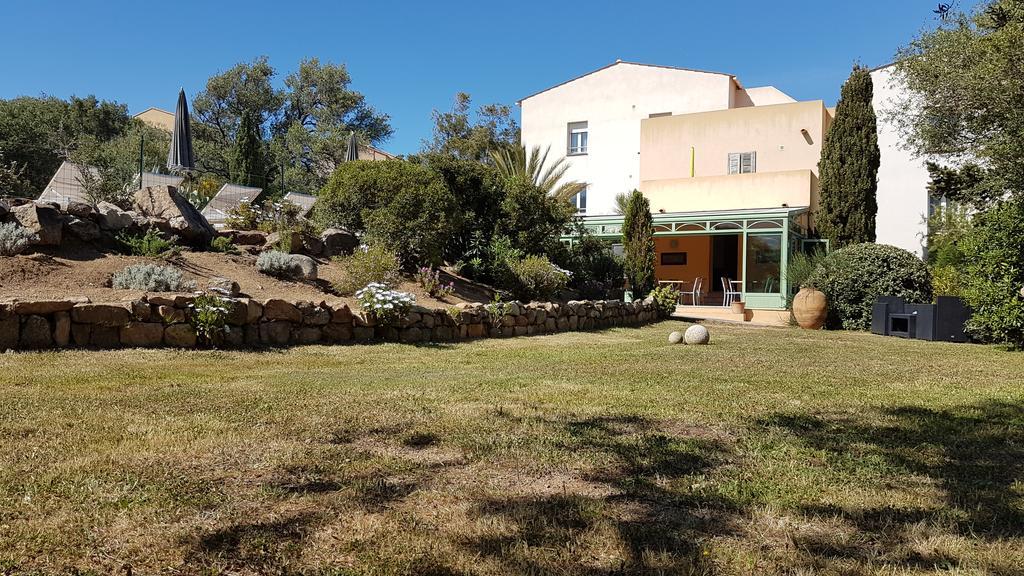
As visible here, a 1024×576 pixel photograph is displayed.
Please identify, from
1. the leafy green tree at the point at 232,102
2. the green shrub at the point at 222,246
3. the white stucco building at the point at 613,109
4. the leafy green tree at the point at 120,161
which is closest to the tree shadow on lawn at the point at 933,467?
the green shrub at the point at 222,246

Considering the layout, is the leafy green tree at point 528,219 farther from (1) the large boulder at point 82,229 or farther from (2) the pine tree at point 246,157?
(2) the pine tree at point 246,157

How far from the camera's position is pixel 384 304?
8.57 m

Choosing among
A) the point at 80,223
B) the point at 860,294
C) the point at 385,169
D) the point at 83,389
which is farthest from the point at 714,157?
the point at 83,389

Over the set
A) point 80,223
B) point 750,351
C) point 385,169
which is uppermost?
point 385,169

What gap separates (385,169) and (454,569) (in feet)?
35.0

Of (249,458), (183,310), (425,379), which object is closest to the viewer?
(249,458)

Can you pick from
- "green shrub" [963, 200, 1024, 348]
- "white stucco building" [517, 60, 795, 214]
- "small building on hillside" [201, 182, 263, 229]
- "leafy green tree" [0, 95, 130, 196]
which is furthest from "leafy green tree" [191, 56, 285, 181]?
"green shrub" [963, 200, 1024, 348]

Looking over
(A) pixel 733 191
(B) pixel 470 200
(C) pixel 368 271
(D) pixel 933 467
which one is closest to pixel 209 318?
(C) pixel 368 271

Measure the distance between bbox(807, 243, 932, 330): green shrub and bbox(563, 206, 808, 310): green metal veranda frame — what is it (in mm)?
2116

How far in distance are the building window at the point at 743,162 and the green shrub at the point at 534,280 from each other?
39.9 ft

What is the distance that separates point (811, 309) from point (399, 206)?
9133 millimetres

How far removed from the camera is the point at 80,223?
8961mm

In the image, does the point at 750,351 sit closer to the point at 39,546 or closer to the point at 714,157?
the point at 39,546

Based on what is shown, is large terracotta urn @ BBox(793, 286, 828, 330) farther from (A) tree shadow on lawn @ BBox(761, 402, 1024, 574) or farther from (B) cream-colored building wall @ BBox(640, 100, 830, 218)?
(A) tree shadow on lawn @ BBox(761, 402, 1024, 574)
